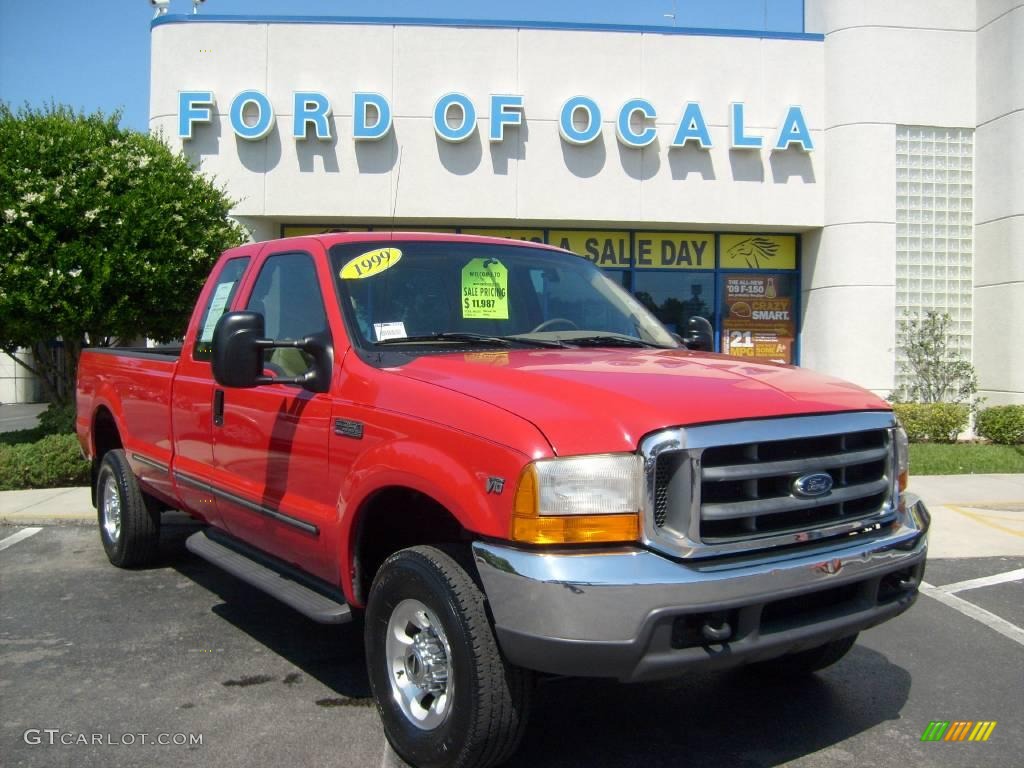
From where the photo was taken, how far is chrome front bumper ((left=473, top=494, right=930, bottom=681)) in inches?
105


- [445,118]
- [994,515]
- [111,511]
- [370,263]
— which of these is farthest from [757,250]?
[370,263]

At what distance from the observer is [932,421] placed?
13.5 meters

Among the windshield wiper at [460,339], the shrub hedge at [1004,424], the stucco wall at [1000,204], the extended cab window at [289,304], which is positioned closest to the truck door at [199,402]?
the extended cab window at [289,304]

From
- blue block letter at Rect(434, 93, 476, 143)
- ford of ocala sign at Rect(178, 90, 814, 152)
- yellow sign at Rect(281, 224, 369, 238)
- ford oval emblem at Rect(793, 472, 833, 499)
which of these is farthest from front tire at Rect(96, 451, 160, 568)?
yellow sign at Rect(281, 224, 369, 238)

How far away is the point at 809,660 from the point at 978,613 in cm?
200

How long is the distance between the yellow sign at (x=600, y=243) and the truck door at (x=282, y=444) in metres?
11.0

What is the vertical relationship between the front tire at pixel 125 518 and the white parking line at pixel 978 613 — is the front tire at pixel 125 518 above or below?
above

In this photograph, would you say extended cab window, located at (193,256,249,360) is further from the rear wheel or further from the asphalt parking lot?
the rear wheel

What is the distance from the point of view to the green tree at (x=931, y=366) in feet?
47.6

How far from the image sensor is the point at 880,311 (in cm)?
1458

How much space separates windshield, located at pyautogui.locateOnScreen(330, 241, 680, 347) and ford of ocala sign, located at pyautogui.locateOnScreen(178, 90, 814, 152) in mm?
9881

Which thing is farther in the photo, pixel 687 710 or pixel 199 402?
pixel 199 402

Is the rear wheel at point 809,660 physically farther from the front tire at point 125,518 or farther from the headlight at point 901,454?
the front tire at point 125,518

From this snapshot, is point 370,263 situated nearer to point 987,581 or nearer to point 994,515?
point 987,581
